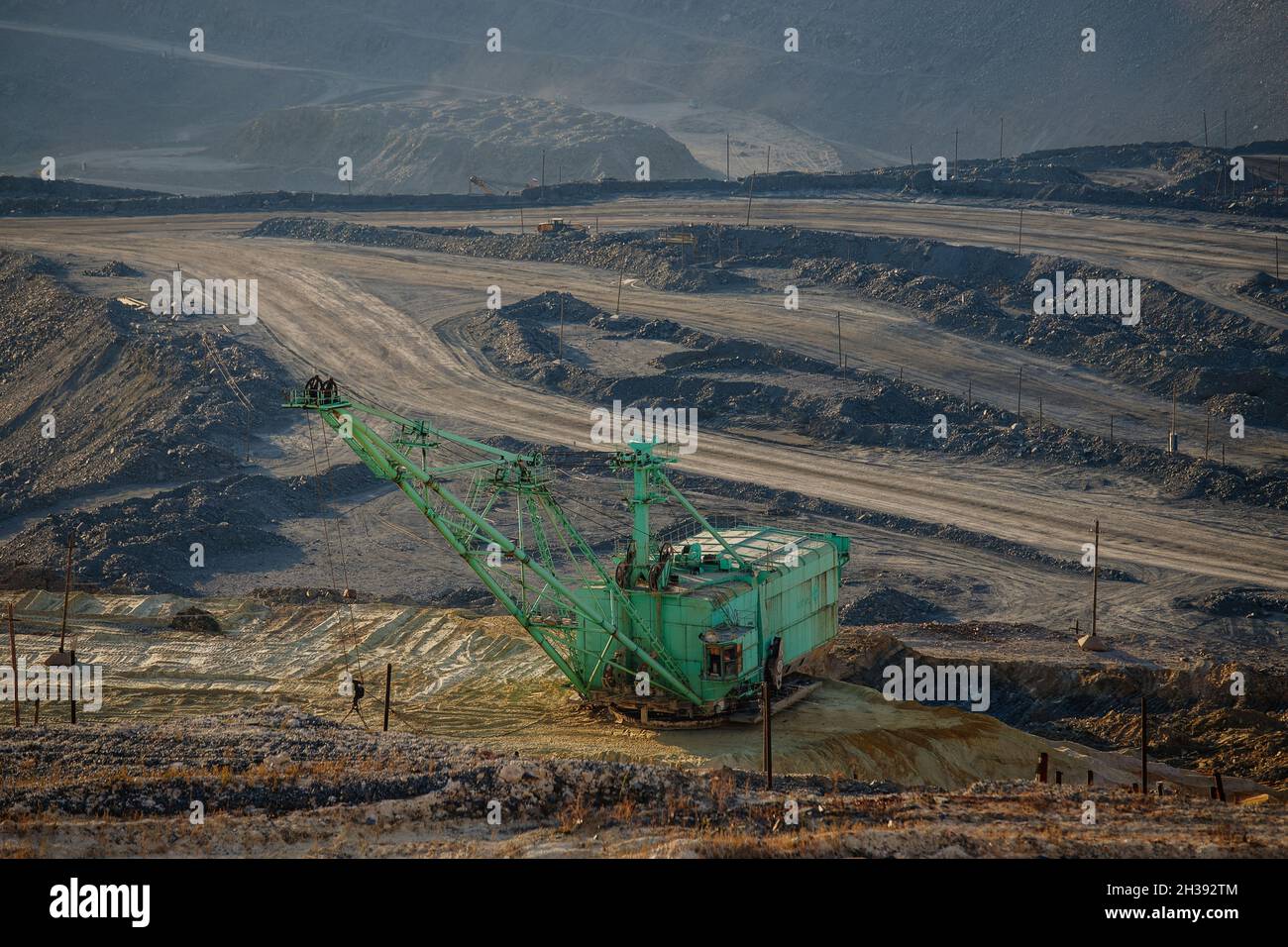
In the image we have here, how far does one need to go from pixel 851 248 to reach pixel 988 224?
807 cm

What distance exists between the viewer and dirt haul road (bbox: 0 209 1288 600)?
4869 cm

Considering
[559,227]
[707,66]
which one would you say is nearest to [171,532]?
[559,227]

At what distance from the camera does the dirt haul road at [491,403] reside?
48.7 m

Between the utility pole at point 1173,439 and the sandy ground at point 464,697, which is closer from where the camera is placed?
the sandy ground at point 464,697

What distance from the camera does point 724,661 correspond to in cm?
3131

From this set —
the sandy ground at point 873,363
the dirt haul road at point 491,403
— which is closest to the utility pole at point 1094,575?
the sandy ground at point 873,363

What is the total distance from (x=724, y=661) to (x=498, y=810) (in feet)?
34.2

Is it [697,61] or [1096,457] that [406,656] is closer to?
[1096,457]

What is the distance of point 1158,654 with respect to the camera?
130 feet

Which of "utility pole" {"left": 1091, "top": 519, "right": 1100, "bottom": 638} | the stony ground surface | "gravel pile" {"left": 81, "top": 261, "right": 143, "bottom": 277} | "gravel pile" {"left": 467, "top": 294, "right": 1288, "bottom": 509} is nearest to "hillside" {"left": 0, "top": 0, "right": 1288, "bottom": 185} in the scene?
"gravel pile" {"left": 81, "top": 261, "right": 143, "bottom": 277}

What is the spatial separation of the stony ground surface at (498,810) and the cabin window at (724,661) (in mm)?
5004

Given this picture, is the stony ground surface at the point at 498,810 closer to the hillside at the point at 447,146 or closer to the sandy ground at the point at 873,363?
the sandy ground at the point at 873,363

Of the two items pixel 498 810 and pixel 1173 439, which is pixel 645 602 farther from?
pixel 1173 439
